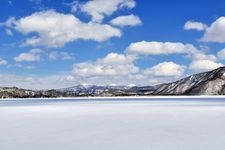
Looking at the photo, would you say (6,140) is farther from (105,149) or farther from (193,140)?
(193,140)

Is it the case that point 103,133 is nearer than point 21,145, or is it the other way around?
point 21,145

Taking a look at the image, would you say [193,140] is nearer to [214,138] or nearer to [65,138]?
[214,138]

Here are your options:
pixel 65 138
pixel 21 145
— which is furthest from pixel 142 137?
pixel 21 145

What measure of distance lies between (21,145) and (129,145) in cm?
692

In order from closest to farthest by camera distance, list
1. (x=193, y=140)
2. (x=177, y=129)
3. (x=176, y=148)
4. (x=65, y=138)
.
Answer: (x=176, y=148), (x=193, y=140), (x=65, y=138), (x=177, y=129)

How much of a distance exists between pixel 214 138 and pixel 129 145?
6.57m

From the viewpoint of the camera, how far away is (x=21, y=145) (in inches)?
953

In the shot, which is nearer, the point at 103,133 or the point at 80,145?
the point at 80,145

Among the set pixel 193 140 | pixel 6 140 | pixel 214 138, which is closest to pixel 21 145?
pixel 6 140

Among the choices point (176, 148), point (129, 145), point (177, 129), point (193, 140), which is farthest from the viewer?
point (177, 129)

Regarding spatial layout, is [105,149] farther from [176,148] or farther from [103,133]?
[103,133]

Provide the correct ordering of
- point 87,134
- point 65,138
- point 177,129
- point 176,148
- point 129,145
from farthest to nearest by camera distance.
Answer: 1. point 177,129
2. point 87,134
3. point 65,138
4. point 129,145
5. point 176,148

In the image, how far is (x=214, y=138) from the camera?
26.4 meters

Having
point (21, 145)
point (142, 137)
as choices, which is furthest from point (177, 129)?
point (21, 145)
